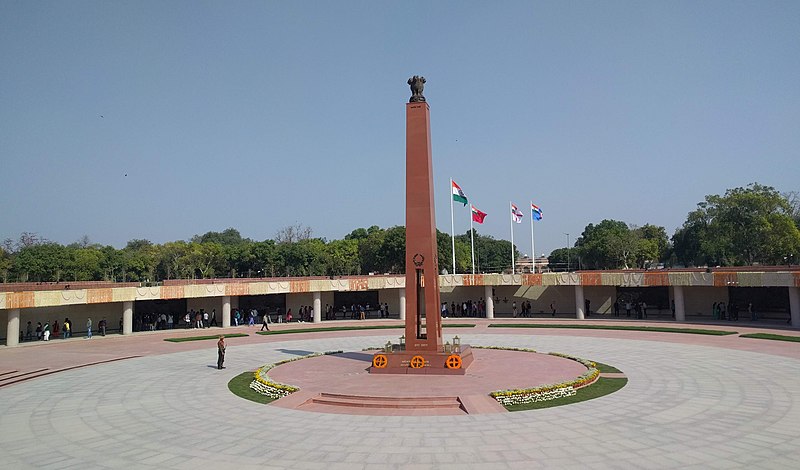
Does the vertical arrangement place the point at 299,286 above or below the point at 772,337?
above

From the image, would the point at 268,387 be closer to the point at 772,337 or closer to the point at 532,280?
the point at 772,337

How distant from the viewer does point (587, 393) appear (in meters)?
16.7

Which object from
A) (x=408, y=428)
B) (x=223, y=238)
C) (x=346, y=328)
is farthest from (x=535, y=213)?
(x=223, y=238)

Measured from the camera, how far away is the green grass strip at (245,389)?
17125mm

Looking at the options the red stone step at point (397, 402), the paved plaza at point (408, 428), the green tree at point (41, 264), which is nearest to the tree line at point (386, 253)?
the green tree at point (41, 264)

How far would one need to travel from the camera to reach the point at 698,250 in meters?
79.1

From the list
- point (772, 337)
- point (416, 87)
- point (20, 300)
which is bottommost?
point (772, 337)

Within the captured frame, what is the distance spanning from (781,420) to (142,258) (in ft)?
280

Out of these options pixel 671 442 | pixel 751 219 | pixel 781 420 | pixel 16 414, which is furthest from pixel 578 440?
pixel 751 219

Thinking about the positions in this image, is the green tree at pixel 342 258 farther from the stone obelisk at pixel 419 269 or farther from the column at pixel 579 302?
the stone obelisk at pixel 419 269

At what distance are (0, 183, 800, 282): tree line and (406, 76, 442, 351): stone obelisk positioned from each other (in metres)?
49.8

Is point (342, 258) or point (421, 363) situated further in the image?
point (342, 258)

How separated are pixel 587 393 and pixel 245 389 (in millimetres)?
11526

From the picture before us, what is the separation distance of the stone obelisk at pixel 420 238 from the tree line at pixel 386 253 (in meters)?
49.8
